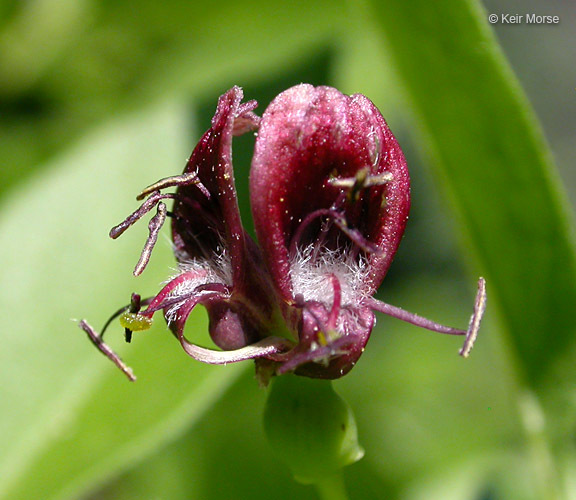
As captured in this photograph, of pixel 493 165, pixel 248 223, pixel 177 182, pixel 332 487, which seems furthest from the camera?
pixel 248 223

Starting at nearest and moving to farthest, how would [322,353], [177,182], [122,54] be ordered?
[322,353]
[177,182]
[122,54]

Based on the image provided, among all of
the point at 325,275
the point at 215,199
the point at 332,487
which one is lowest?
the point at 332,487

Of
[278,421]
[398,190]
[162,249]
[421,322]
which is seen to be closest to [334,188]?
[398,190]

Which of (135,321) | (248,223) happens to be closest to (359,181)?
(135,321)

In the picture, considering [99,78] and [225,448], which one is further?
[99,78]

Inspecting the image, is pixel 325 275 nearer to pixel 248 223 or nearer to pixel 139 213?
pixel 139 213

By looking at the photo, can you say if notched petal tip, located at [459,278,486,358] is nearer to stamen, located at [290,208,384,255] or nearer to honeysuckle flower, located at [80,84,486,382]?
honeysuckle flower, located at [80,84,486,382]

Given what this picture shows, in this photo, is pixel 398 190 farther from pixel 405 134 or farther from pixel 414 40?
pixel 405 134
